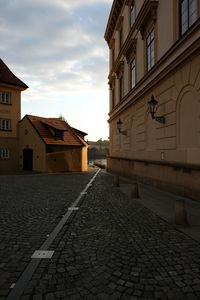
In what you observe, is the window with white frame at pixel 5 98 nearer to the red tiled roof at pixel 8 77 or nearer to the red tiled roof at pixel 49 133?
the red tiled roof at pixel 8 77

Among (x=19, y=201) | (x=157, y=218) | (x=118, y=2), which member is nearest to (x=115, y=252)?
(x=157, y=218)

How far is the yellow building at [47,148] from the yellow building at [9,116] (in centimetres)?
74

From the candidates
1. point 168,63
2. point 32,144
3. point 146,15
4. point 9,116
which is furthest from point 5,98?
point 168,63

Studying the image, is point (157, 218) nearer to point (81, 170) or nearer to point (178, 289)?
point (178, 289)

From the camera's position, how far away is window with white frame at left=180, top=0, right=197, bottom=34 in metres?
9.50

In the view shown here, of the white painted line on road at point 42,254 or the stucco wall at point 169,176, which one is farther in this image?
the stucco wall at point 169,176

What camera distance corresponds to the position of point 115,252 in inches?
173

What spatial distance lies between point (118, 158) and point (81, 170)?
827 cm

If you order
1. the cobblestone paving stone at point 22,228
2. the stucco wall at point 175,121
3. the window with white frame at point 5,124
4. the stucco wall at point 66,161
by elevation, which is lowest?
the cobblestone paving stone at point 22,228

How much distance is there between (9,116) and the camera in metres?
28.0

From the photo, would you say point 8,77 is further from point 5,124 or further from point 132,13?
point 132,13

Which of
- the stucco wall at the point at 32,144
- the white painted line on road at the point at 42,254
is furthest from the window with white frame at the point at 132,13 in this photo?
the white painted line on road at the point at 42,254

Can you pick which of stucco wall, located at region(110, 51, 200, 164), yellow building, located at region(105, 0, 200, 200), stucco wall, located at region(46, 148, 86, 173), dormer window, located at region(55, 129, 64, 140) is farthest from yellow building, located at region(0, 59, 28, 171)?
stucco wall, located at region(110, 51, 200, 164)

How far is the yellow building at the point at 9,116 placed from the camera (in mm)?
27311
